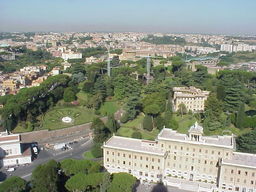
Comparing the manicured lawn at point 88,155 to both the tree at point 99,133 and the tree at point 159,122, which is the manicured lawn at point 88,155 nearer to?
the tree at point 99,133

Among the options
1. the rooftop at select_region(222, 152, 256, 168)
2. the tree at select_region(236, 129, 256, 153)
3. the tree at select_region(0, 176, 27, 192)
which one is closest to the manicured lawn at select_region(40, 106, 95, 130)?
the tree at select_region(0, 176, 27, 192)

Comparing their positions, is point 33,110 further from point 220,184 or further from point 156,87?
point 220,184

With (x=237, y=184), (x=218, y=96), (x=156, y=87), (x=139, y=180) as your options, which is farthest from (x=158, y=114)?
(x=237, y=184)

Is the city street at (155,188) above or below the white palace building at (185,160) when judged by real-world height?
below

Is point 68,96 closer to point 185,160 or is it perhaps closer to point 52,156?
point 52,156

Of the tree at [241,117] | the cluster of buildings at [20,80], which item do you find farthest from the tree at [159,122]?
the cluster of buildings at [20,80]

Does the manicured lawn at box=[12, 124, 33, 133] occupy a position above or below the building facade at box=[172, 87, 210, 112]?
below

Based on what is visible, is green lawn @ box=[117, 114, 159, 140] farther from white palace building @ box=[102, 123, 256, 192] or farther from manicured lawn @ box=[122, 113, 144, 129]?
white palace building @ box=[102, 123, 256, 192]

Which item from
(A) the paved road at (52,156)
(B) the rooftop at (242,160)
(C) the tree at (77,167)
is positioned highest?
(B) the rooftop at (242,160)
